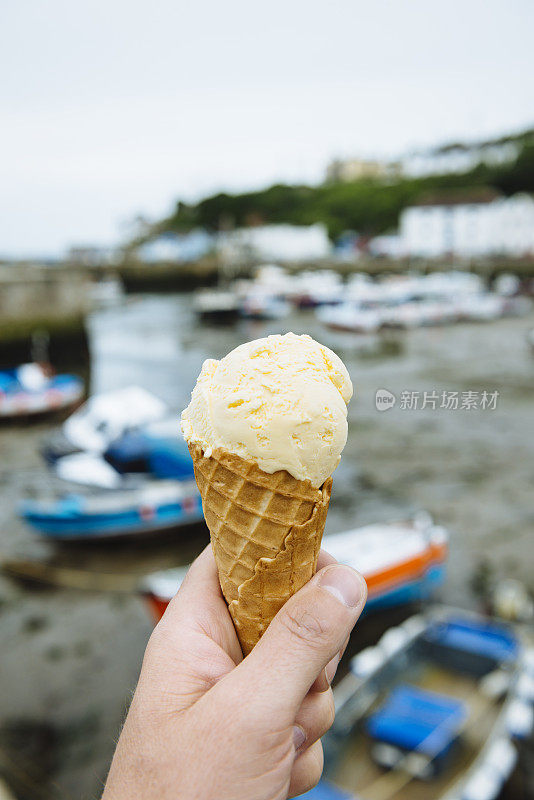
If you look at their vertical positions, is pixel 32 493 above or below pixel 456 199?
below

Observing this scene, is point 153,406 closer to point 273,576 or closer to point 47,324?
point 273,576

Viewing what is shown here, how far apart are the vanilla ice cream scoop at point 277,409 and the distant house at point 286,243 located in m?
76.9

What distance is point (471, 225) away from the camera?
70.2 meters

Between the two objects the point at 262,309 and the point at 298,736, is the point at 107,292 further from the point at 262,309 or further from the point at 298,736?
the point at 298,736

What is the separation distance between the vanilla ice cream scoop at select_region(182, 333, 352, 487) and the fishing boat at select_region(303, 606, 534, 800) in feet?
11.5

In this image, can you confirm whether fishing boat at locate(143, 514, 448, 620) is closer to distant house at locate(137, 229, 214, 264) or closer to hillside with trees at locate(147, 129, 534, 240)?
hillside with trees at locate(147, 129, 534, 240)

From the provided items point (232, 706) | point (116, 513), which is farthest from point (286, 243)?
point (232, 706)

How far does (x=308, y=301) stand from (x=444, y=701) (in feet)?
122

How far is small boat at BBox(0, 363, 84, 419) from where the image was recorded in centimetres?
1711

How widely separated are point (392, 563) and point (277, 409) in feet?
21.0

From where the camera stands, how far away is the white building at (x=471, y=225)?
2680 inches

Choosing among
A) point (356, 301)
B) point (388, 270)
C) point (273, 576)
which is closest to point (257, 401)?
point (273, 576)

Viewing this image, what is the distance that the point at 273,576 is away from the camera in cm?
190

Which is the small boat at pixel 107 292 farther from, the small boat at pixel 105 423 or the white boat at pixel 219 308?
the small boat at pixel 105 423
